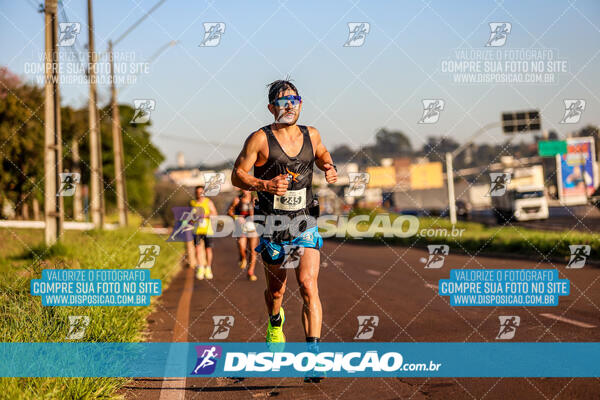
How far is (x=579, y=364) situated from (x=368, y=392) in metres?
1.81

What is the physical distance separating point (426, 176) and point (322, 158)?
9701 centimetres

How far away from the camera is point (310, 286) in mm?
5602

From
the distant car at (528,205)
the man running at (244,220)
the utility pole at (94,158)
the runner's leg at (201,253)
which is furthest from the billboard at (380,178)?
the runner's leg at (201,253)

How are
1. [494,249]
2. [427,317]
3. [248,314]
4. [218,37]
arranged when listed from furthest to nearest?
[494,249], [218,37], [248,314], [427,317]

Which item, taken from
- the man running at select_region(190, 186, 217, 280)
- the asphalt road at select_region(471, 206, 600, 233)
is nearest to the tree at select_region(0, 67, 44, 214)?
the man running at select_region(190, 186, 217, 280)

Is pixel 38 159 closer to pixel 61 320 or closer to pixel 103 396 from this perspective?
pixel 61 320

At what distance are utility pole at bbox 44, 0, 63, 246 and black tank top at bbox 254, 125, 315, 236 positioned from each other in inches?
352

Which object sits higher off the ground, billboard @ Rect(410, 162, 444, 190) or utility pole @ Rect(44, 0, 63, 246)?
utility pole @ Rect(44, 0, 63, 246)

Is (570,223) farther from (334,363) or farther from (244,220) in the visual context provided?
(334,363)

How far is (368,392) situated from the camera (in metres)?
5.56

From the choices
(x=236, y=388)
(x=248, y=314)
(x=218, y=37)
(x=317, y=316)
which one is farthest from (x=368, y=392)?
(x=218, y=37)

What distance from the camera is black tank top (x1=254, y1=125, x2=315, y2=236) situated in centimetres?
544

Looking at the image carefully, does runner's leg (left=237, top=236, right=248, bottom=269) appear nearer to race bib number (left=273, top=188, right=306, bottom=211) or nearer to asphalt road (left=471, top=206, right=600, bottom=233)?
race bib number (left=273, top=188, right=306, bottom=211)

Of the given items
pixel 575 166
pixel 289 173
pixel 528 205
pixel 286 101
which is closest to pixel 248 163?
pixel 289 173
